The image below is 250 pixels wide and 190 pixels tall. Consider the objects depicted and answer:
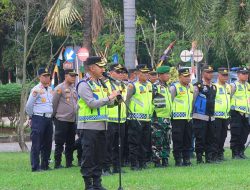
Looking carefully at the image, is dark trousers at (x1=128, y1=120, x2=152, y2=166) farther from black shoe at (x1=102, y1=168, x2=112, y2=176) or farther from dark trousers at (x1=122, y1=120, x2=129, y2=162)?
black shoe at (x1=102, y1=168, x2=112, y2=176)

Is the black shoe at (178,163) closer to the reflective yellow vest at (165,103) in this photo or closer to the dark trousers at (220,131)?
the reflective yellow vest at (165,103)

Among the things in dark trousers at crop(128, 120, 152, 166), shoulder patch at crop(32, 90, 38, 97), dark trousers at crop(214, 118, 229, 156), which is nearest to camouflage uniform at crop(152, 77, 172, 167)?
dark trousers at crop(128, 120, 152, 166)

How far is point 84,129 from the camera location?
35.4 feet

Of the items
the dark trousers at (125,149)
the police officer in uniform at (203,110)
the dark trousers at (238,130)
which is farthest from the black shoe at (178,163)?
the dark trousers at (238,130)

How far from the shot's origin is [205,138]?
15602 millimetres

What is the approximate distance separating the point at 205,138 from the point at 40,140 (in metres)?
3.64

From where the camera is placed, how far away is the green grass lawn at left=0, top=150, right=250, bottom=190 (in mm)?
11367

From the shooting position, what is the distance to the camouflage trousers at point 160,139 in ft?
48.9

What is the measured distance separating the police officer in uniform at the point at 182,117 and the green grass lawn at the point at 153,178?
1.19 ft

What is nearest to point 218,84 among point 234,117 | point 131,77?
point 234,117

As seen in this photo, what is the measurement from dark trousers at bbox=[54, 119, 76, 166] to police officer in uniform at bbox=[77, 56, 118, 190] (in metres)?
4.04

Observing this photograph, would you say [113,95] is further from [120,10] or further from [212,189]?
[120,10]

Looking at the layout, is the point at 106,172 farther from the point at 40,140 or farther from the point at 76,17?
the point at 76,17

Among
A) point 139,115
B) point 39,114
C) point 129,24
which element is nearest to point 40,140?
point 39,114
